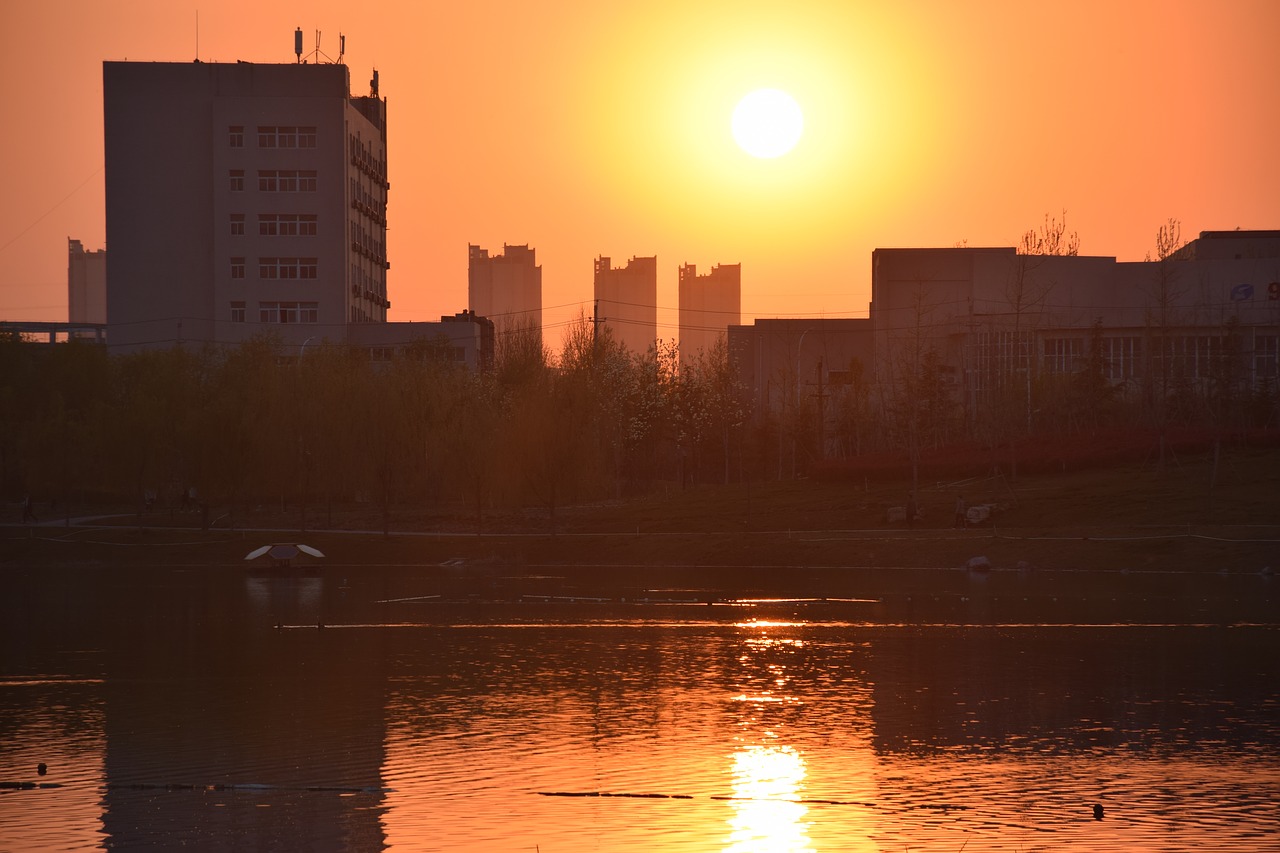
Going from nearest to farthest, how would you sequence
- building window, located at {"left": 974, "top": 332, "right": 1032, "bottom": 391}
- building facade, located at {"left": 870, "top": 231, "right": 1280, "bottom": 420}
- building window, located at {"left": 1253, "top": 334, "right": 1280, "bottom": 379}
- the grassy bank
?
the grassy bank → building window, located at {"left": 974, "top": 332, "right": 1032, "bottom": 391} → building facade, located at {"left": 870, "top": 231, "right": 1280, "bottom": 420} → building window, located at {"left": 1253, "top": 334, "right": 1280, "bottom": 379}

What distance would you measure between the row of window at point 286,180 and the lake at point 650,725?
7425cm

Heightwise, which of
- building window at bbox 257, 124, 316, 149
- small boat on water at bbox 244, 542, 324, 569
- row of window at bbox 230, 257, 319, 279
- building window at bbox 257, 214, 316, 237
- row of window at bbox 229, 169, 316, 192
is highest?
building window at bbox 257, 124, 316, 149

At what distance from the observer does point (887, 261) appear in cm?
12888

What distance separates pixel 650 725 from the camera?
23625 millimetres

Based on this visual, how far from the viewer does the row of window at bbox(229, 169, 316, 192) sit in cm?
11309

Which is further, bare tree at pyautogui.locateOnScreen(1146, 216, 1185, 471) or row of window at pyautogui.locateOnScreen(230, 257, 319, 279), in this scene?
row of window at pyautogui.locateOnScreen(230, 257, 319, 279)

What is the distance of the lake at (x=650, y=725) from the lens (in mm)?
16969

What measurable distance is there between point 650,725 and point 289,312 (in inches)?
3742

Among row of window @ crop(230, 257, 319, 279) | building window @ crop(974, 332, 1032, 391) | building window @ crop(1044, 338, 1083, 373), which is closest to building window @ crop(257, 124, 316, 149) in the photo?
row of window @ crop(230, 257, 319, 279)

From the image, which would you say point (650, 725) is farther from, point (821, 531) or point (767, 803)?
point (821, 531)

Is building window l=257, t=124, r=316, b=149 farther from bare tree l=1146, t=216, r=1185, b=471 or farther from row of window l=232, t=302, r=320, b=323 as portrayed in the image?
bare tree l=1146, t=216, r=1185, b=471

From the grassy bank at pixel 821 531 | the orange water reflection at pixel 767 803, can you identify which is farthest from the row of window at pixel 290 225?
the orange water reflection at pixel 767 803

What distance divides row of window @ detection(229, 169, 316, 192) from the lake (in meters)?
74.2

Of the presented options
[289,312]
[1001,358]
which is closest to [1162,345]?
[1001,358]
